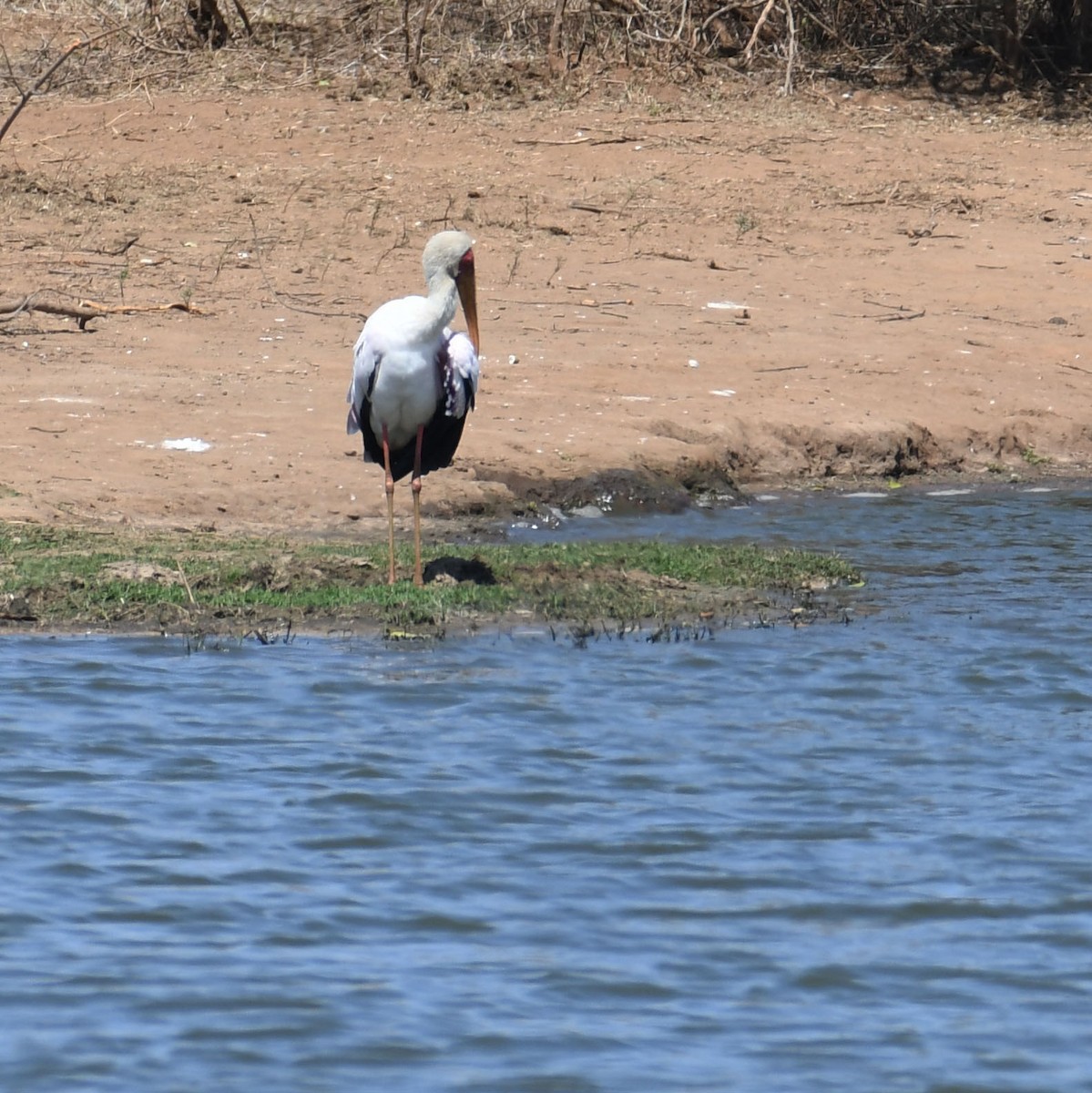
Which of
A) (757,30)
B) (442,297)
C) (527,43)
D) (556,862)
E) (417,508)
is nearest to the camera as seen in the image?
(556,862)

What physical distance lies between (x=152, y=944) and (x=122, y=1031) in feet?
1.43

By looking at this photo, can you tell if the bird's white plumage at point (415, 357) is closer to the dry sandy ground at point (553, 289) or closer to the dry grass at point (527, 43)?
the dry sandy ground at point (553, 289)

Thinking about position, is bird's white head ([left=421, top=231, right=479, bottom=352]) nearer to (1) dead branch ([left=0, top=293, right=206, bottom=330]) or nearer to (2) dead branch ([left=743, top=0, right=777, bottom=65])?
(1) dead branch ([left=0, top=293, right=206, bottom=330])

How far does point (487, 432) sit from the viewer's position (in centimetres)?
956

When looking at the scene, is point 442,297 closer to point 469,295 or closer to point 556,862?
point 469,295

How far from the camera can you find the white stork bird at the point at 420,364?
7.43 m

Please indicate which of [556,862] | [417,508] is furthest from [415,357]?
[556,862]

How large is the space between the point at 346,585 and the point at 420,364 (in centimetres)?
85

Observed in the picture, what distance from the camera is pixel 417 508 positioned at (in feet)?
25.2

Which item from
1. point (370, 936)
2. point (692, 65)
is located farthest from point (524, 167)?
point (370, 936)

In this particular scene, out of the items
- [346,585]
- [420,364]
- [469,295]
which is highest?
[469,295]

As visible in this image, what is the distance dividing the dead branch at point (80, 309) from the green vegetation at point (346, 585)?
2.90 metres

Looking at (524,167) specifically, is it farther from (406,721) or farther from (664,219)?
(406,721)

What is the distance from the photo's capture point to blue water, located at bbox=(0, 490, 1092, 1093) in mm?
4086
